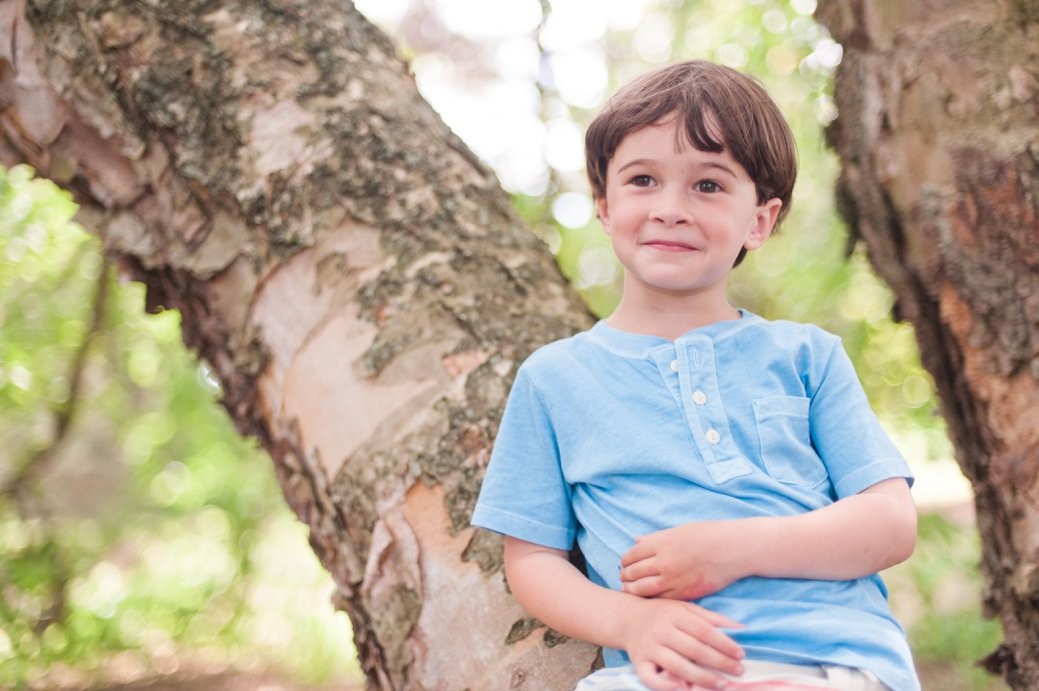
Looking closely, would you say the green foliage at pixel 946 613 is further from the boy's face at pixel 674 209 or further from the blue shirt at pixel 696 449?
the boy's face at pixel 674 209

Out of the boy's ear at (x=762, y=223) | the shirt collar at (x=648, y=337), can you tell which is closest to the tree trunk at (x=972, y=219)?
the boy's ear at (x=762, y=223)

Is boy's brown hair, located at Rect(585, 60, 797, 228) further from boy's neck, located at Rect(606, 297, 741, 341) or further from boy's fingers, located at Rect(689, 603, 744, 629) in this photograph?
boy's fingers, located at Rect(689, 603, 744, 629)

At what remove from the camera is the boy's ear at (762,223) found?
1.65 meters

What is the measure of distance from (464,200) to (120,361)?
3014mm

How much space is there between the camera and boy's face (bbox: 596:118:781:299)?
1.51 metres

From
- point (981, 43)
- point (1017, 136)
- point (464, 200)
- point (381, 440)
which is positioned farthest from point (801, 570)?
point (981, 43)

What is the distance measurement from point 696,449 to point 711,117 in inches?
20.3

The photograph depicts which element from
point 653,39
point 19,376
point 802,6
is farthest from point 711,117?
point 653,39

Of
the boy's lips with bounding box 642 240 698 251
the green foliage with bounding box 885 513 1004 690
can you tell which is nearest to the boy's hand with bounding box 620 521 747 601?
the boy's lips with bounding box 642 240 698 251

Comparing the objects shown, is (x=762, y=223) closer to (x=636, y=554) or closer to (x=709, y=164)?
(x=709, y=164)

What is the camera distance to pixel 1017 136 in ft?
6.52

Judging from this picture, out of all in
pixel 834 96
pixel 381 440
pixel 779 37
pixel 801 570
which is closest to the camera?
pixel 801 570

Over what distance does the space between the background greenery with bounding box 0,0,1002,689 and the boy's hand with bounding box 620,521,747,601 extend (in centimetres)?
225

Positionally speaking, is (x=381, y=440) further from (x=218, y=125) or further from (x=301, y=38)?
(x=301, y=38)
